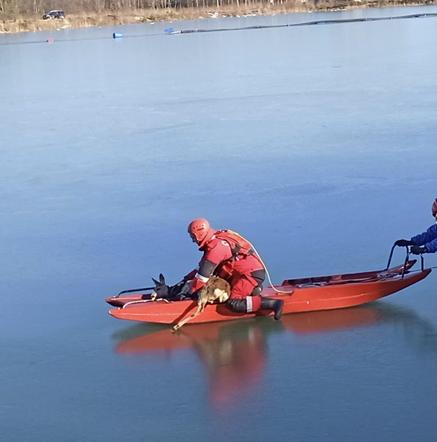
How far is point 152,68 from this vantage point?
1712 centimetres

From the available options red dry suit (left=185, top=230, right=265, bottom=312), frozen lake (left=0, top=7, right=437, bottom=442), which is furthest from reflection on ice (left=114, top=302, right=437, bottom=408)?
red dry suit (left=185, top=230, right=265, bottom=312)

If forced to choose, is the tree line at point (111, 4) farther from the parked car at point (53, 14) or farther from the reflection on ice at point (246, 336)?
the reflection on ice at point (246, 336)

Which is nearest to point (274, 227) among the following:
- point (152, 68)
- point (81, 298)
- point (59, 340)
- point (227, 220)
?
point (227, 220)

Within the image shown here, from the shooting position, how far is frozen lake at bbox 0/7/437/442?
11.0ft

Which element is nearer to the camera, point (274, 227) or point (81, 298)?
point (81, 298)

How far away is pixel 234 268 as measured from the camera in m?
→ 4.30

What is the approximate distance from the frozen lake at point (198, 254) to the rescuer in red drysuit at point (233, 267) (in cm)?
10

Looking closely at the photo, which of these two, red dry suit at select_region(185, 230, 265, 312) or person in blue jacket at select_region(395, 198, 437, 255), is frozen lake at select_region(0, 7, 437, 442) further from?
person in blue jacket at select_region(395, 198, 437, 255)

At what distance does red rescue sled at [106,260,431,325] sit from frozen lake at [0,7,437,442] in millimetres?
62

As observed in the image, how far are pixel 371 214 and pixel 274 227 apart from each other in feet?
2.17

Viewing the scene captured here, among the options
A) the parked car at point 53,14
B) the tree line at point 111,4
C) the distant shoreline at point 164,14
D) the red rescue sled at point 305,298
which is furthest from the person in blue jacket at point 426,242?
the tree line at point 111,4

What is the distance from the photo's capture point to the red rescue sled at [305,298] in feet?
14.0

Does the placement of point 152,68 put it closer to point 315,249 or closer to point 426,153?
point 426,153

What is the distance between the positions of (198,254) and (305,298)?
1.10m
